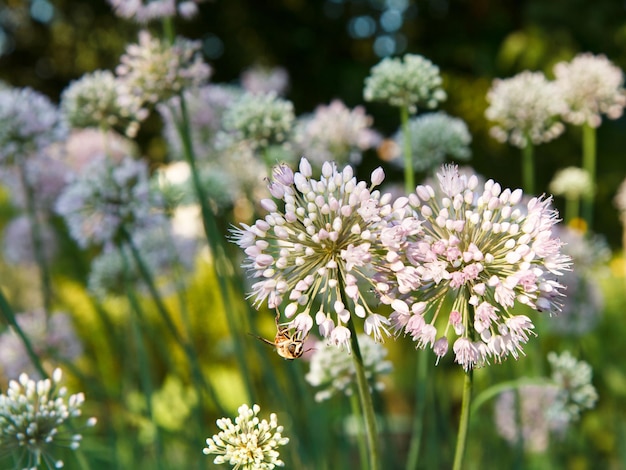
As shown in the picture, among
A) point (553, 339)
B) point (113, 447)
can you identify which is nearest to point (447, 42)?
point (553, 339)

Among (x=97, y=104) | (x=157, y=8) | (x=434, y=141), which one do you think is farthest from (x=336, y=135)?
→ (x=97, y=104)

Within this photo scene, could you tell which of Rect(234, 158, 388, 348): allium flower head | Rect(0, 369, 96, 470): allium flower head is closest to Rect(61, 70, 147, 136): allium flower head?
Rect(0, 369, 96, 470): allium flower head

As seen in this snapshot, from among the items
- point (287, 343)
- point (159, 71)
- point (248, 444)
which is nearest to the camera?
point (248, 444)

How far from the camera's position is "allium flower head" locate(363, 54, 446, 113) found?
8.29 ft

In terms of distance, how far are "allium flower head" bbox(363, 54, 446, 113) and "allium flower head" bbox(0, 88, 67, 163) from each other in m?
1.37

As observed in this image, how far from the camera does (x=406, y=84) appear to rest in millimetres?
2535

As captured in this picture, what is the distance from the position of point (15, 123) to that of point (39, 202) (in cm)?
88

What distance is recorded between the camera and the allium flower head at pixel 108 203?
271 centimetres

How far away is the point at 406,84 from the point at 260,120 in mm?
563

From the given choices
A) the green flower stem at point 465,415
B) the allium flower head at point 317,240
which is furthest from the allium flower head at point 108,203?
the green flower stem at point 465,415

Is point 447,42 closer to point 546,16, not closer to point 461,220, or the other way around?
point 546,16

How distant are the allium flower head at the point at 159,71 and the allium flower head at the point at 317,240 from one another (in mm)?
1355

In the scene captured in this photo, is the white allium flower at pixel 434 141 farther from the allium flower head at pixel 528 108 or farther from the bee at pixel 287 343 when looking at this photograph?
the bee at pixel 287 343

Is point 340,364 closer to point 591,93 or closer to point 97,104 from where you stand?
point 97,104
